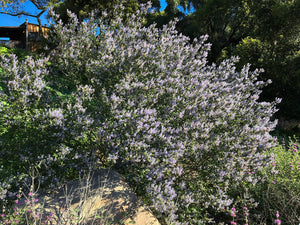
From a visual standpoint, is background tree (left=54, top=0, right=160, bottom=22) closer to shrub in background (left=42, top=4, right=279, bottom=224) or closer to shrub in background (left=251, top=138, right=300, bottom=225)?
shrub in background (left=42, top=4, right=279, bottom=224)

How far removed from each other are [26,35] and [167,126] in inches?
1041

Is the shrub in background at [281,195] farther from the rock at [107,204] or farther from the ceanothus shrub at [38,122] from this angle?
the ceanothus shrub at [38,122]

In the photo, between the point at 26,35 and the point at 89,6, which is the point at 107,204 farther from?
the point at 26,35

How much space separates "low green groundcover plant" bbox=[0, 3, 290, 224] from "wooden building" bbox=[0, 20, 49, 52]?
23.8 metres

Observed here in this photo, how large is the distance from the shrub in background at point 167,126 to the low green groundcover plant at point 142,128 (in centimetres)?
2

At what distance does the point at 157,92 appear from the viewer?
385 centimetres

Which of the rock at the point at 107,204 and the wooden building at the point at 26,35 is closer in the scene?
the rock at the point at 107,204

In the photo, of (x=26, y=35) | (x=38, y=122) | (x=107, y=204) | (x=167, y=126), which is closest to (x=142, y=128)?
(x=167, y=126)

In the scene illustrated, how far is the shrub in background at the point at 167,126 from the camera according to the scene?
3.23 metres

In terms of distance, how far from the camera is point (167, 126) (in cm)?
378

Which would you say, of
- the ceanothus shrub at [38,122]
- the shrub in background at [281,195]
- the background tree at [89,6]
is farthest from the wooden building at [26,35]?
the shrub in background at [281,195]

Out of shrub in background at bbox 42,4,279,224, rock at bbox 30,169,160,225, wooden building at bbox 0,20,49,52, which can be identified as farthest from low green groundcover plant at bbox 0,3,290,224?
wooden building at bbox 0,20,49,52

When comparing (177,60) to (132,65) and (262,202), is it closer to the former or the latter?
(132,65)

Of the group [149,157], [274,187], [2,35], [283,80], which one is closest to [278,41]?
[283,80]
